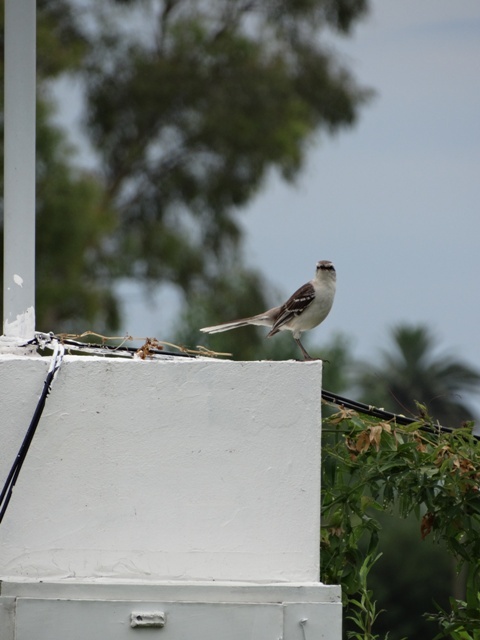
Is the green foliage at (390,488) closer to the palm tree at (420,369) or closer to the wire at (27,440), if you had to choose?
the wire at (27,440)

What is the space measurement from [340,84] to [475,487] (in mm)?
29501

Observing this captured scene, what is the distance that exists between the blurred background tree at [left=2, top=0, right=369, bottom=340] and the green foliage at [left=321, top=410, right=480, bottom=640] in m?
25.8

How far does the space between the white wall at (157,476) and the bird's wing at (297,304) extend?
304cm

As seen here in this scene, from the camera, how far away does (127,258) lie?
32.7m

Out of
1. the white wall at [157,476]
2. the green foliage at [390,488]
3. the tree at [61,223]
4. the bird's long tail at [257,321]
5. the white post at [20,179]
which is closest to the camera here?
the white wall at [157,476]

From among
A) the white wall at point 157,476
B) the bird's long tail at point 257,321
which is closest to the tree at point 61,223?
the bird's long tail at point 257,321

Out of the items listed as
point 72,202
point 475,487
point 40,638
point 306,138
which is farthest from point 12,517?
point 306,138

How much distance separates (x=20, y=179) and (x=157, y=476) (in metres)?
1.27

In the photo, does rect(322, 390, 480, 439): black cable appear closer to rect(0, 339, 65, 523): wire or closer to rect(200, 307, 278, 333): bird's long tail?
rect(0, 339, 65, 523): wire

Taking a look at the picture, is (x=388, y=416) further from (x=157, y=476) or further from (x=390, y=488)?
(x=157, y=476)

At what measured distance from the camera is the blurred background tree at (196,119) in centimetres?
3272

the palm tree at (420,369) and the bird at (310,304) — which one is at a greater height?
the palm tree at (420,369)

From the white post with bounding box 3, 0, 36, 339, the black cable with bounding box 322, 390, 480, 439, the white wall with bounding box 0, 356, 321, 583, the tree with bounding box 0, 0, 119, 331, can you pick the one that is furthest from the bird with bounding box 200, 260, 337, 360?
the tree with bounding box 0, 0, 119, 331

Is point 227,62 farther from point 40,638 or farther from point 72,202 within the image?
point 40,638
